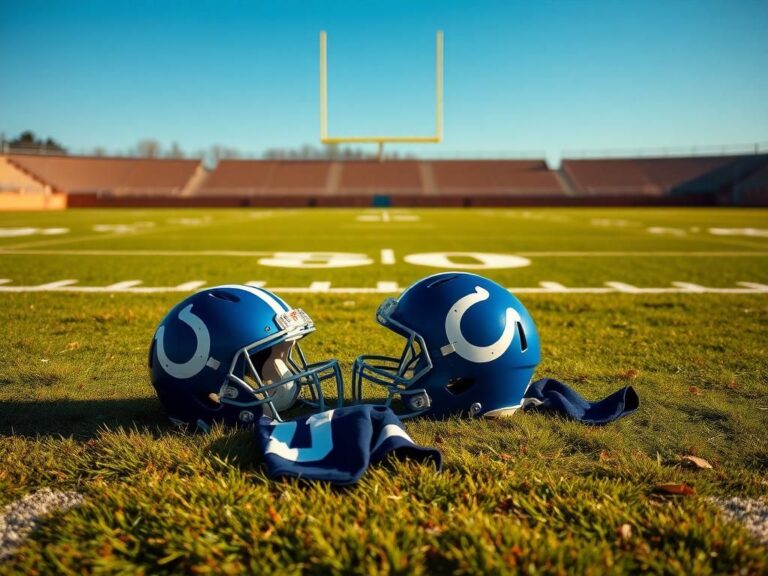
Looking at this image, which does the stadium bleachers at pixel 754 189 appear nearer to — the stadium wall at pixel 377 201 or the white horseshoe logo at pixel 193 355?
the stadium wall at pixel 377 201

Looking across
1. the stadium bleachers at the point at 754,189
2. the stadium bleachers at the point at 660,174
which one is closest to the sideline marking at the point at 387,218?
the stadium bleachers at the point at 660,174

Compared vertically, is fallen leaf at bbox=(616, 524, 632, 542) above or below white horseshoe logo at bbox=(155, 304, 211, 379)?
below

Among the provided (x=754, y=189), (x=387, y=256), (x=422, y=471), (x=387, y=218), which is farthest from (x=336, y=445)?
(x=754, y=189)

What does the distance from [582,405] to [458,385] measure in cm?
61

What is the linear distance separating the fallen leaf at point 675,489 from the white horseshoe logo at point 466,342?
0.75 m

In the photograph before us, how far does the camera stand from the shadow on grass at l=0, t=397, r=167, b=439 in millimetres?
2594

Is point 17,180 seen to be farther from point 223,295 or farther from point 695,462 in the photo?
point 695,462

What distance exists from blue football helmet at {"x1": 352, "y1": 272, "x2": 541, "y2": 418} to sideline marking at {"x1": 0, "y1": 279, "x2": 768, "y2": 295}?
3.91m

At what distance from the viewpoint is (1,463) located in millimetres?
2223

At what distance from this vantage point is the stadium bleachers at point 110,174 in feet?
168

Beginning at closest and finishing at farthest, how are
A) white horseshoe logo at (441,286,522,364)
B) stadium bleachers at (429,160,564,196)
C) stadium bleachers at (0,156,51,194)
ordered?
1. white horseshoe logo at (441,286,522,364)
2. stadium bleachers at (0,156,51,194)
3. stadium bleachers at (429,160,564,196)

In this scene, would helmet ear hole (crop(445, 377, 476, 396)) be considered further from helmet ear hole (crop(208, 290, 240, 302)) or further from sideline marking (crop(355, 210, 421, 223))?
sideline marking (crop(355, 210, 421, 223))

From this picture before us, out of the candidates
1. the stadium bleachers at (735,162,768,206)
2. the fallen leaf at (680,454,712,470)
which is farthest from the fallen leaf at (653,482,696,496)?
the stadium bleachers at (735,162,768,206)

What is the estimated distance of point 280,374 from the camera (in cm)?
278
